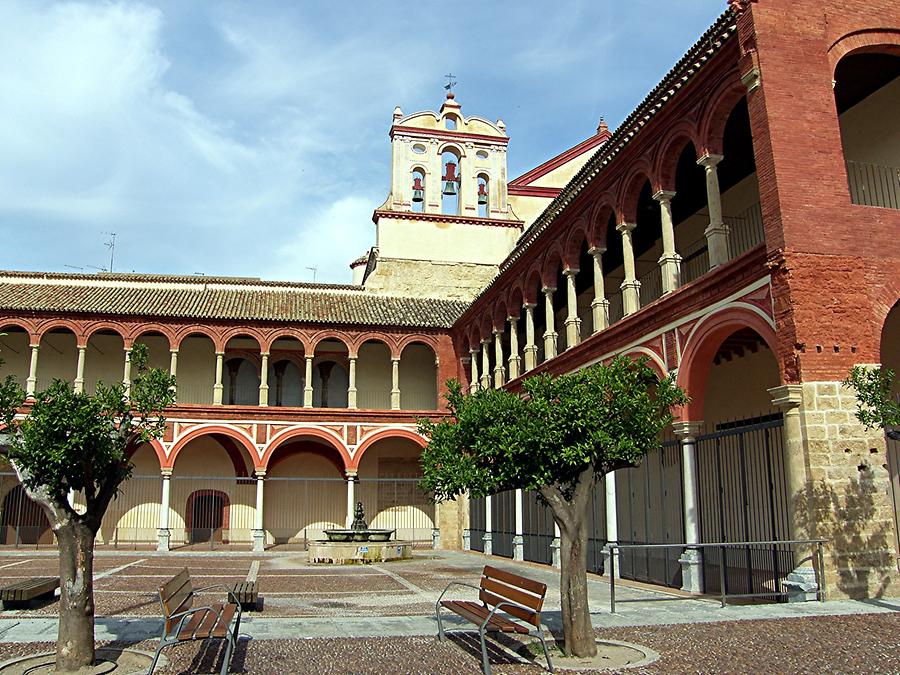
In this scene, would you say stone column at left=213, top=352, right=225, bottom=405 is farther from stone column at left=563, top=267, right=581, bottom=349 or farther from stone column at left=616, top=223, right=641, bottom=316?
stone column at left=616, top=223, right=641, bottom=316

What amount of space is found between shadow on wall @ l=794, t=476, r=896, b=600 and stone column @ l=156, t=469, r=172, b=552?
19198mm

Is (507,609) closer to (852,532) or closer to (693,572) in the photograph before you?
(852,532)

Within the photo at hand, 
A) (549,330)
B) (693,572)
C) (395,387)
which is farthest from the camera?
(395,387)

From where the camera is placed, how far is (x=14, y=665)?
21.8 feet

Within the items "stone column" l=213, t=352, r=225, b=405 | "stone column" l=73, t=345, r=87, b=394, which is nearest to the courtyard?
"stone column" l=213, t=352, r=225, b=405

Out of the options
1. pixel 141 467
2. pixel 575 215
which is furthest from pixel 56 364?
pixel 575 215

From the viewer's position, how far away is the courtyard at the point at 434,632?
22.4ft

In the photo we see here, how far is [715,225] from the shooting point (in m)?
12.1

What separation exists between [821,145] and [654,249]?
870 centimetres

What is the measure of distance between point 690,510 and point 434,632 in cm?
561

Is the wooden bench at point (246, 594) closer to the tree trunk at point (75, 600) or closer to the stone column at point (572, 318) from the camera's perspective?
the tree trunk at point (75, 600)

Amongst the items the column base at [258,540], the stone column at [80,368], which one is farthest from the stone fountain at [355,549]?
the stone column at [80,368]

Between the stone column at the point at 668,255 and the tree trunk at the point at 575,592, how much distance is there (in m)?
6.89

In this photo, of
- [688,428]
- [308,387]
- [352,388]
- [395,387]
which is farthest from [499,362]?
[688,428]
